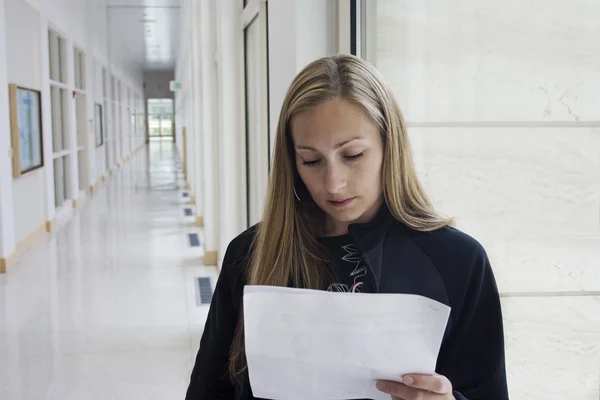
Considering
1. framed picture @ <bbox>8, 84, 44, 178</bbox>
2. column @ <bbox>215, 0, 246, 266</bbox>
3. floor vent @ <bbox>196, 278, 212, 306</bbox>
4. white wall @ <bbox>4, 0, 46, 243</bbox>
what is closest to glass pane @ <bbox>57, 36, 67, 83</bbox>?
white wall @ <bbox>4, 0, 46, 243</bbox>

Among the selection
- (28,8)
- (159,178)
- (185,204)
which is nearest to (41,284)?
(28,8)

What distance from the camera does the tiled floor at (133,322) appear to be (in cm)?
167

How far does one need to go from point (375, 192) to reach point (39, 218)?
9349 mm

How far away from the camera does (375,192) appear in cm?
137

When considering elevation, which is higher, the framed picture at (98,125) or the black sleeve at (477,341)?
the framed picture at (98,125)

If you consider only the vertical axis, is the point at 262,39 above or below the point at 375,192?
above

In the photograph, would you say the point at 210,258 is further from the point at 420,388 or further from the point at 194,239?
the point at 420,388

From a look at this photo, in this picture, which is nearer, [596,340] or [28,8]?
[596,340]

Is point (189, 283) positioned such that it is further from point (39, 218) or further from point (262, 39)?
point (39, 218)

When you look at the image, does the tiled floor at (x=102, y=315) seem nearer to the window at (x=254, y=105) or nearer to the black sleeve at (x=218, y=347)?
the window at (x=254, y=105)

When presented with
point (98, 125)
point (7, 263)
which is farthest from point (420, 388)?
point (98, 125)

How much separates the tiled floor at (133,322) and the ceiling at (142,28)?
7381 mm

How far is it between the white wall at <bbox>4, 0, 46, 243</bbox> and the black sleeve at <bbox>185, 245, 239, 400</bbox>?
757 centimetres

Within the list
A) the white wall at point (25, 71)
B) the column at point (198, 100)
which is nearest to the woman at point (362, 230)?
the column at point (198, 100)
